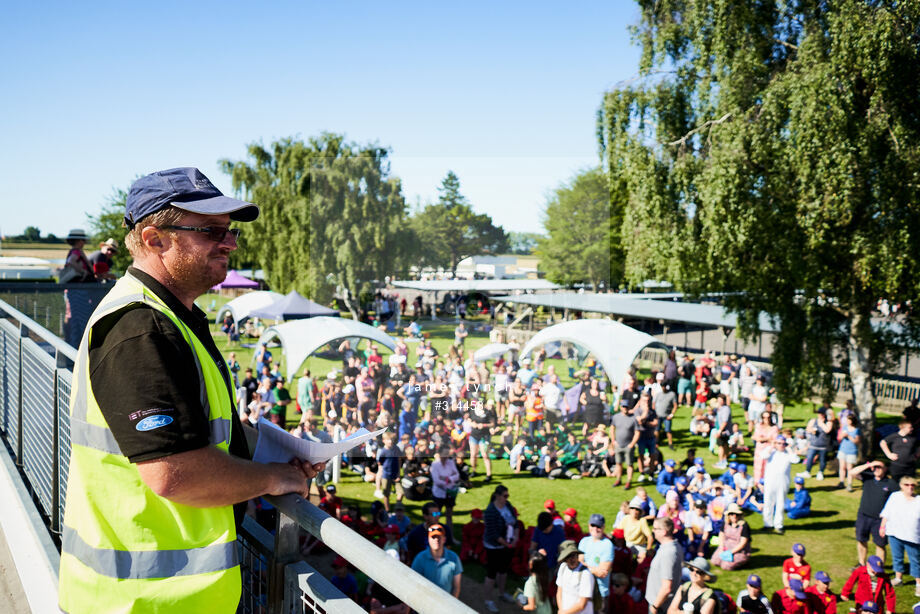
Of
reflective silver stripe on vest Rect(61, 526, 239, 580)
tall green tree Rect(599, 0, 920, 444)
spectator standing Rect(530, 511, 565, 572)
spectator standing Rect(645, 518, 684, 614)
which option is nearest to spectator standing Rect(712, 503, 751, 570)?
spectator standing Rect(645, 518, 684, 614)

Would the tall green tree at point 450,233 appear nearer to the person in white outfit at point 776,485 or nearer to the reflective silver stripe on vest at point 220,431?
the person in white outfit at point 776,485

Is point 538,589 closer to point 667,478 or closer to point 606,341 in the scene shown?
point 667,478

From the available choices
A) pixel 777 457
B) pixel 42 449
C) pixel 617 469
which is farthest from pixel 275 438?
pixel 617 469

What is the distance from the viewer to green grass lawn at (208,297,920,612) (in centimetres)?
957

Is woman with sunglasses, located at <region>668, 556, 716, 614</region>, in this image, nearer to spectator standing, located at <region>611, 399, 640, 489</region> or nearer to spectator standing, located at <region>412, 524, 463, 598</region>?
spectator standing, located at <region>412, 524, 463, 598</region>

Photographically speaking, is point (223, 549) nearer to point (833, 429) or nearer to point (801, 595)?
point (801, 595)

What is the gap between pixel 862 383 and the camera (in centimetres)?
1455

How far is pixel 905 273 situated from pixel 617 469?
665 cm

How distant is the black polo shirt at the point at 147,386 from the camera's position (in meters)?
1.38

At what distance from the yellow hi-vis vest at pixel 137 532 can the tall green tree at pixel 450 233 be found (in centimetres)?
1864

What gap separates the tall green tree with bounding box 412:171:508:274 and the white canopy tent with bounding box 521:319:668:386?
4919mm

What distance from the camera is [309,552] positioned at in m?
8.60

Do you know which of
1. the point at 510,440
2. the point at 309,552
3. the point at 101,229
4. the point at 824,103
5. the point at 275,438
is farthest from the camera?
the point at 101,229

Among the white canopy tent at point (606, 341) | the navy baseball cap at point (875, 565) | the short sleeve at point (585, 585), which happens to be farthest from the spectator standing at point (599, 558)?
the white canopy tent at point (606, 341)
